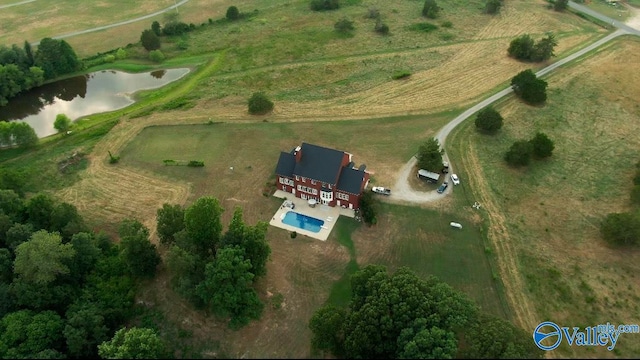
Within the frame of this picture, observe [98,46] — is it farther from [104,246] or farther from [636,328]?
[636,328]

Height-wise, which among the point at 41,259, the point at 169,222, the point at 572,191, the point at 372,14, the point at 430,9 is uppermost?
the point at 372,14

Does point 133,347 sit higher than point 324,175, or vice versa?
point 324,175

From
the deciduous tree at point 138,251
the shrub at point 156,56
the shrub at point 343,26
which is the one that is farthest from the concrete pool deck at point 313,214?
the shrub at point 343,26

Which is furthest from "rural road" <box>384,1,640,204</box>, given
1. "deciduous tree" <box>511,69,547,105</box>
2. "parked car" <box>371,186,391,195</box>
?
"deciduous tree" <box>511,69,547,105</box>

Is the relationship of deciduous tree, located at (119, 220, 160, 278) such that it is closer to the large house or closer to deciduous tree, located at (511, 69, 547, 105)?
the large house

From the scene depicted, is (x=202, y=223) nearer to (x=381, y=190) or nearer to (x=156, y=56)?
(x=381, y=190)

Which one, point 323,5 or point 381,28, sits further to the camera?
point 323,5

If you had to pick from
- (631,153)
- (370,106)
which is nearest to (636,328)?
(631,153)

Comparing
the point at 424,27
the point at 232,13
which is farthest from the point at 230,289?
the point at 232,13
